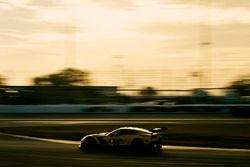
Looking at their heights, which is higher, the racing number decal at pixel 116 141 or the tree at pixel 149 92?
the tree at pixel 149 92

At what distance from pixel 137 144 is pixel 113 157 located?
5.45 feet

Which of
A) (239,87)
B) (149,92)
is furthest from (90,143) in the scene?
(239,87)

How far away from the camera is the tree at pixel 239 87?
39441 mm

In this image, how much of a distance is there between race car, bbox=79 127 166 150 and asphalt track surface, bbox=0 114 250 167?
1.02 feet

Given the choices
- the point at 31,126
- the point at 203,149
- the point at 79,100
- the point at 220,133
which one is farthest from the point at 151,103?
the point at 203,149

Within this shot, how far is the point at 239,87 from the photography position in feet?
140

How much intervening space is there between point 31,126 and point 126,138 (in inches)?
483

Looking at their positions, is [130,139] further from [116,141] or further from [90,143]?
[90,143]

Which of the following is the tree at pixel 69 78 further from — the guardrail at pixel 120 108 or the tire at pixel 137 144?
the tire at pixel 137 144

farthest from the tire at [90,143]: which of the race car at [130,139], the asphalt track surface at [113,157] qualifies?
the asphalt track surface at [113,157]

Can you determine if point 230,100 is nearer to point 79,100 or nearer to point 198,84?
point 198,84

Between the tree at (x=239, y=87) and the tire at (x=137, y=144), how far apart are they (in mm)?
23155

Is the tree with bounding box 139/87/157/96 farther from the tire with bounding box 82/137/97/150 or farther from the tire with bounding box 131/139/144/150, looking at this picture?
the tire with bounding box 131/139/144/150

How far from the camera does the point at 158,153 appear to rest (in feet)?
56.2
